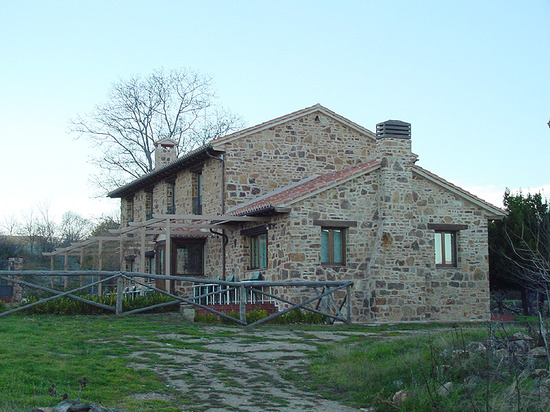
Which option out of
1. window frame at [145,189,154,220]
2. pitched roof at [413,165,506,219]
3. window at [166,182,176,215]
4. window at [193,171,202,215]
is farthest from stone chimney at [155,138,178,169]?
pitched roof at [413,165,506,219]

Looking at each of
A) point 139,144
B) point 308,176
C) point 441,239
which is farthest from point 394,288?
point 139,144

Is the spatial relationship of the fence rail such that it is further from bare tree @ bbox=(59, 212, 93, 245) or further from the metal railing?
bare tree @ bbox=(59, 212, 93, 245)

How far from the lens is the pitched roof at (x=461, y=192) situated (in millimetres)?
19625

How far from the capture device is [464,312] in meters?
20.0

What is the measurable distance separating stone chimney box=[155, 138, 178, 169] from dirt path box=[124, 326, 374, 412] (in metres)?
17.8

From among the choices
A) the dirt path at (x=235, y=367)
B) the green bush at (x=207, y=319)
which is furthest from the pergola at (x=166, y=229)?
the dirt path at (x=235, y=367)

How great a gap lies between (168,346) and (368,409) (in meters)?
4.17

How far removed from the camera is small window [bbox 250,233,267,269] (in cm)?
2003

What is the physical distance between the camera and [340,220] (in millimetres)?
18641

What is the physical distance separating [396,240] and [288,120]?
610 cm

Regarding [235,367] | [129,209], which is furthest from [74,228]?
[235,367]

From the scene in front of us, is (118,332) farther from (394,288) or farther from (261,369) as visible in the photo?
(394,288)

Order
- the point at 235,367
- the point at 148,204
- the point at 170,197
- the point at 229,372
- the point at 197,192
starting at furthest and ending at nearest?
the point at 148,204 → the point at 170,197 → the point at 197,192 → the point at 235,367 → the point at 229,372

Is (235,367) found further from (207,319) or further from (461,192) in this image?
(461,192)
